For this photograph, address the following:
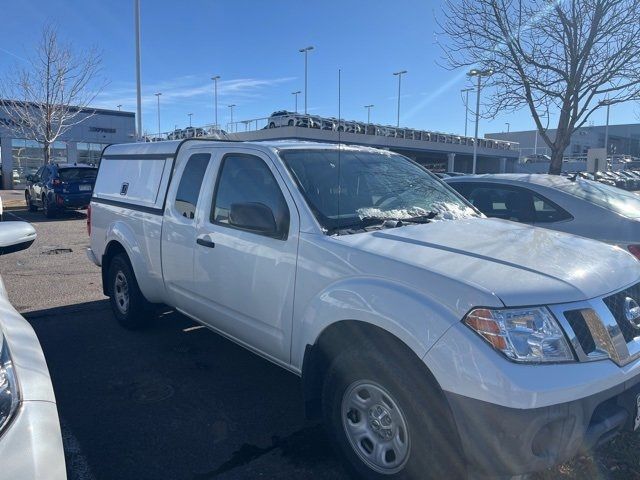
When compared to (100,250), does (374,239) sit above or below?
above

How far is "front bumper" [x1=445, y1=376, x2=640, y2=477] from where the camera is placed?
2.16 m

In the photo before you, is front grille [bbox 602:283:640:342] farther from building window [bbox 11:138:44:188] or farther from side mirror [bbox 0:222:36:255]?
building window [bbox 11:138:44:188]

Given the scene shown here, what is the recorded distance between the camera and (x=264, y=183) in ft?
12.0

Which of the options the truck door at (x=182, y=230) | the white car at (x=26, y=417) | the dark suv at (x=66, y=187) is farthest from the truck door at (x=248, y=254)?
the dark suv at (x=66, y=187)

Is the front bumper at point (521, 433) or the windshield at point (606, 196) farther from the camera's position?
the windshield at point (606, 196)

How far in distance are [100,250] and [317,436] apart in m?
3.60

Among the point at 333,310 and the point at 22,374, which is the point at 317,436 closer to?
the point at 333,310

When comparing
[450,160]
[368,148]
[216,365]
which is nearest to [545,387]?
[368,148]

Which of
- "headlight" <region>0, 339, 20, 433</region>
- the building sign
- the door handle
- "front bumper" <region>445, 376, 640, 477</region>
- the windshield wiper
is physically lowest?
"front bumper" <region>445, 376, 640, 477</region>

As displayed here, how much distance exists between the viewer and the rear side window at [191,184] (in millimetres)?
4258

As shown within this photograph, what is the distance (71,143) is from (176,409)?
3744cm

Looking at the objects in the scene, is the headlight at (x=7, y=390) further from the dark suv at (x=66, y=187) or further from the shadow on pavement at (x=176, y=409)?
the dark suv at (x=66, y=187)

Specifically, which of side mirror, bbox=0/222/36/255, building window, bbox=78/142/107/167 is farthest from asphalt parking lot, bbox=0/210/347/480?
building window, bbox=78/142/107/167

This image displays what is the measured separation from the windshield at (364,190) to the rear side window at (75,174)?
14.0 metres
